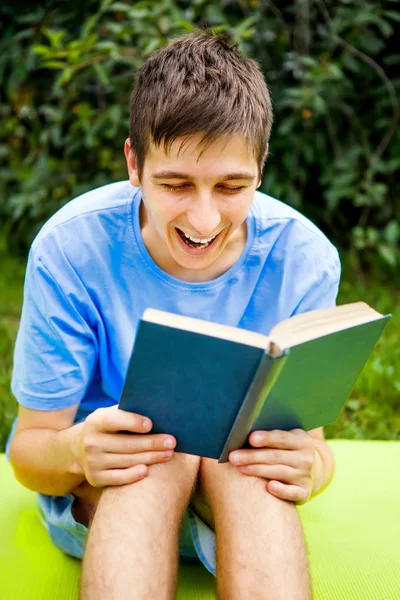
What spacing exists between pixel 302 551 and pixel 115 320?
0.59 meters

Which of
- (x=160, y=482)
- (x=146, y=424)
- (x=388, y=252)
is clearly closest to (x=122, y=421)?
(x=146, y=424)

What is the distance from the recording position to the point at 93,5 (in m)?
3.52

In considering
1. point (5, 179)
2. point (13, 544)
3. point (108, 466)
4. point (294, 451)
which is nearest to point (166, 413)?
point (108, 466)

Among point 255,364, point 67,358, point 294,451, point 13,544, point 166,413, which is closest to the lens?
point 255,364

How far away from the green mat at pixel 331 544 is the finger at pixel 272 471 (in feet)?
0.96

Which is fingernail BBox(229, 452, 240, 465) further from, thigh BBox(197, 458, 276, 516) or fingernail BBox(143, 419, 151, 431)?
fingernail BBox(143, 419, 151, 431)

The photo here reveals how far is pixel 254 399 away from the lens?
137cm

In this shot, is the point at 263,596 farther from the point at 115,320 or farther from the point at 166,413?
the point at 115,320

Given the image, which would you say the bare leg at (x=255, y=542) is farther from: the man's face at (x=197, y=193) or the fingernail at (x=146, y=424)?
the man's face at (x=197, y=193)

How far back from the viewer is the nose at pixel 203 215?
1542 millimetres

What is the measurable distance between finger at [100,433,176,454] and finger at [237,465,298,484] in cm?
15

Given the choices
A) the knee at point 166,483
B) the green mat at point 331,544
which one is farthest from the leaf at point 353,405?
the knee at point 166,483

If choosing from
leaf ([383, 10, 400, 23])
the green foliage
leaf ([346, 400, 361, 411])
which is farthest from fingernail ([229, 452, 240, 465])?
leaf ([383, 10, 400, 23])

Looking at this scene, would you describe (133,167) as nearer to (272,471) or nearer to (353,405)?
(272,471)
